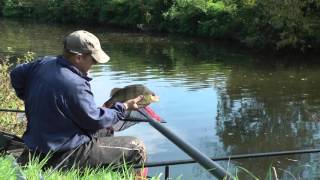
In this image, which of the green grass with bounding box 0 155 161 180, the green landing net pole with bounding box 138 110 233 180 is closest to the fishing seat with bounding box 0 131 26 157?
the green grass with bounding box 0 155 161 180

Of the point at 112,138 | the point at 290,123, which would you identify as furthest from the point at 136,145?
the point at 290,123

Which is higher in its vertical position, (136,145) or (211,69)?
(136,145)

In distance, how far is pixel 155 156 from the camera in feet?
41.6

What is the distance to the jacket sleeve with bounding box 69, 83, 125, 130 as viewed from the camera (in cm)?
454

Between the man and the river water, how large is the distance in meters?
0.81

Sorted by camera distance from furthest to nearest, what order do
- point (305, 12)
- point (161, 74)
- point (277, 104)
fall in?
point (305, 12) < point (161, 74) < point (277, 104)

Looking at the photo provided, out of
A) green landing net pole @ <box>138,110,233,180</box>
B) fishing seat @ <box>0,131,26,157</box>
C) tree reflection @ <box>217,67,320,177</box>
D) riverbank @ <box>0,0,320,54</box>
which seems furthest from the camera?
riverbank @ <box>0,0,320,54</box>

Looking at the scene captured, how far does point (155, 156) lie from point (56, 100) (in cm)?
824

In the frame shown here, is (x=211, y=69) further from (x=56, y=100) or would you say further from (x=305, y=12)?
(x=56, y=100)

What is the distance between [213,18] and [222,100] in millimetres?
21331

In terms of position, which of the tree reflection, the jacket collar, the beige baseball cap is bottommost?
the tree reflection

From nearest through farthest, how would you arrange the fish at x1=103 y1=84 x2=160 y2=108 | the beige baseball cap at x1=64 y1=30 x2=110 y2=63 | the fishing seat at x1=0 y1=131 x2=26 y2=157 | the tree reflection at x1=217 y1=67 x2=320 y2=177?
1. the beige baseball cap at x1=64 y1=30 x2=110 y2=63
2. the fish at x1=103 y1=84 x2=160 y2=108
3. the fishing seat at x1=0 y1=131 x2=26 y2=157
4. the tree reflection at x1=217 y1=67 x2=320 y2=177

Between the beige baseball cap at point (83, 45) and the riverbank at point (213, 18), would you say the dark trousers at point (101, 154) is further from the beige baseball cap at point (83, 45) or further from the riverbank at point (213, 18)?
the riverbank at point (213, 18)

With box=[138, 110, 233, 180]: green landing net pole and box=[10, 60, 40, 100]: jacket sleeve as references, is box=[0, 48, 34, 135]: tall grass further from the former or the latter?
box=[138, 110, 233, 180]: green landing net pole
